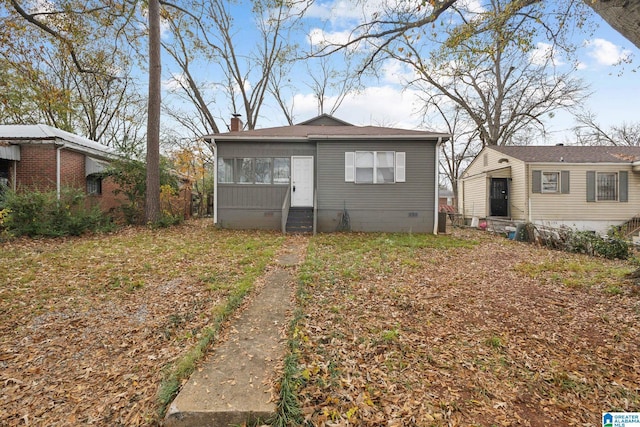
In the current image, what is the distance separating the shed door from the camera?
48.7ft

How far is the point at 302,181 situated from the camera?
1108 cm

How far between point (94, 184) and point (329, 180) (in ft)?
34.7

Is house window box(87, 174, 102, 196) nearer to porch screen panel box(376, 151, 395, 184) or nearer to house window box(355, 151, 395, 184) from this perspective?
house window box(355, 151, 395, 184)

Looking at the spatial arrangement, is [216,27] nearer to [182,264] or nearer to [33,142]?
[33,142]

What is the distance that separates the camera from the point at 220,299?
4.12 meters

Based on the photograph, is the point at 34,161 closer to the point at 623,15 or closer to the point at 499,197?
the point at 623,15

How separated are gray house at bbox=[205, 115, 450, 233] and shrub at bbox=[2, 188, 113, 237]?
4.00 m

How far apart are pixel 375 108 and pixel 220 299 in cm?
2254

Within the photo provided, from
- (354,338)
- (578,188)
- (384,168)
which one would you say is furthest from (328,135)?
(578,188)

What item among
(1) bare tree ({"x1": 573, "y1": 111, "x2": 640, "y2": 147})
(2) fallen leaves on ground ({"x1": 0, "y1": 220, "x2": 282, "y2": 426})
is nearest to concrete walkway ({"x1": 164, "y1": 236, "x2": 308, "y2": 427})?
(2) fallen leaves on ground ({"x1": 0, "y1": 220, "x2": 282, "y2": 426})

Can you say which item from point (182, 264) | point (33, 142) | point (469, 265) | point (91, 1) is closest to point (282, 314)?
point (182, 264)

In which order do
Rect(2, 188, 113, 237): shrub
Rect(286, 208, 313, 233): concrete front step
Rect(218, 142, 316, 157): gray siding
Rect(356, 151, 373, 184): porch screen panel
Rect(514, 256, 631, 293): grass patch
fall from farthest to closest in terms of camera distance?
Rect(218, 142, 316, 157): gray siding < Rect(356, 151, 373, 184): porch screen panel < Rect(286, 208, 313, 233): concrete front step < Rect(2, 188, 113, 237): shrub < Rect(514, 256, 631, 293): grass patch

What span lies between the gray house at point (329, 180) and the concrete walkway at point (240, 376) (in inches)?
269

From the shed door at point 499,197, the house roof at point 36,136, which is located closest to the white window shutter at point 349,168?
the shed door at point 499,197
